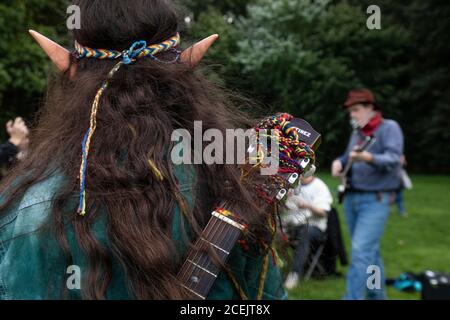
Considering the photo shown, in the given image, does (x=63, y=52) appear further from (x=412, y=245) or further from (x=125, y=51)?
(x=412, y=245)

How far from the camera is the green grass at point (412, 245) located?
Result: 6418 millimetres

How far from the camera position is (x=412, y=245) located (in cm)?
901

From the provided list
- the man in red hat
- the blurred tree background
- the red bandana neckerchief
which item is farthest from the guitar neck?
the blurred tree background

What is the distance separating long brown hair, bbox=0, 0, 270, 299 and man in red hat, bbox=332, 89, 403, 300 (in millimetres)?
4276

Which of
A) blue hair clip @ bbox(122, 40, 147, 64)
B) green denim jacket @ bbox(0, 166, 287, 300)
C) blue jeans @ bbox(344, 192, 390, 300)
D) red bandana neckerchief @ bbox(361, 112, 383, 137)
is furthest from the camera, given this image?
red bandana neckerchief @ bbox(361, 112, 383, 137)

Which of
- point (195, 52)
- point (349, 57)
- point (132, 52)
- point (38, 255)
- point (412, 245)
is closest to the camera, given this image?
point (38, 255)

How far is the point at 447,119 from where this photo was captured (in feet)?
82.7

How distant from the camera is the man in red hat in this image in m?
5.53

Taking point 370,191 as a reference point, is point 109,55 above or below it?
above

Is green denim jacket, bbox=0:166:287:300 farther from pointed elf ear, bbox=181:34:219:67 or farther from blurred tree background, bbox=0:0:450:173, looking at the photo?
blurred tree background, bbox=0:0:450:173

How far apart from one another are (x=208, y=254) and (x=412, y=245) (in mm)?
8251

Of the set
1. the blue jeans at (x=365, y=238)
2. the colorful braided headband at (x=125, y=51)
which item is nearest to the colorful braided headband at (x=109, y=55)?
the colorful braided headband at (x=125, y=51)

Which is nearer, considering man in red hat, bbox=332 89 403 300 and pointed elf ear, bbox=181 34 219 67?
pointed elf ear, bbox=181 34 219 67

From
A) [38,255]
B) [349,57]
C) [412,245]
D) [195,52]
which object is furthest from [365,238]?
[349,57]
